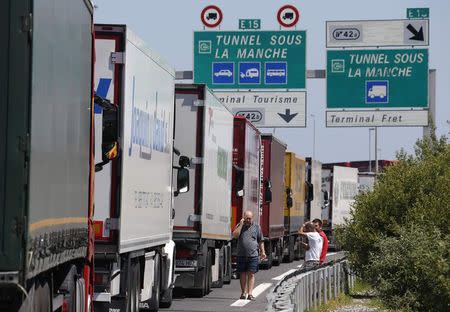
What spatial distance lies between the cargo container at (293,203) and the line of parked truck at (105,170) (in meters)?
9.36

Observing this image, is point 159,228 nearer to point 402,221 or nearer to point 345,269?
point 402,221

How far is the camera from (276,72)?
42406mm

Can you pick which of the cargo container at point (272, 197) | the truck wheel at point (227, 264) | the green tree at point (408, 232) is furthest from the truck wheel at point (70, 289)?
the cargo container at point (272, 197)

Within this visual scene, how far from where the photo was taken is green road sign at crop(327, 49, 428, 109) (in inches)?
1649

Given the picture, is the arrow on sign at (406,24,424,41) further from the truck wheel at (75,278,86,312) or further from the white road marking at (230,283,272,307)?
the truck wheel at (75,278,86,312)

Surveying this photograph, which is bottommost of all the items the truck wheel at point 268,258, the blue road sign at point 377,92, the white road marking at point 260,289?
the white road marking at point 260,289

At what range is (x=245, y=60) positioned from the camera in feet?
138

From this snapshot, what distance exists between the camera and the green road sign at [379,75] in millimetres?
41875

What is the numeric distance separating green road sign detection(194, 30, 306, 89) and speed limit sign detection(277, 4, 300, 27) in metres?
0.26

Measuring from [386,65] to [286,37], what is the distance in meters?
3.06

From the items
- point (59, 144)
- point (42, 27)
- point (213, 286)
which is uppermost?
point (42, 27)

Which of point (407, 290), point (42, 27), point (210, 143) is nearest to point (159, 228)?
point (407, 290)

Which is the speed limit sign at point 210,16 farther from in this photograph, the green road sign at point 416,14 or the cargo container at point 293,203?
the green road sign at point 416,14

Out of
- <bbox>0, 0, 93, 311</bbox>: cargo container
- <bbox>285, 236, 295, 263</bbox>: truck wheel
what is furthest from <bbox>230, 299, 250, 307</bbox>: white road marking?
<bbox>285, 236, 295, 263</bbox>: truck wheel
